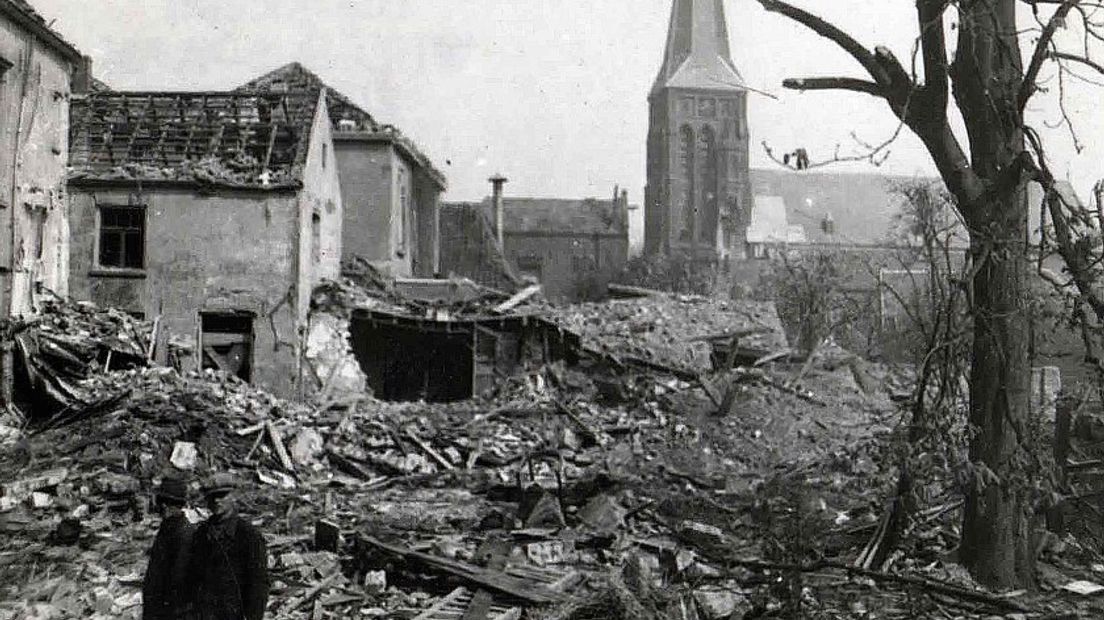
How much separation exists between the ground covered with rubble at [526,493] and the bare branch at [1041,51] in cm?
275

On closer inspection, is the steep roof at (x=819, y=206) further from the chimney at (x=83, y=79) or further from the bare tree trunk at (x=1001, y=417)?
the bare tree trunk at (x=1001, y=417)

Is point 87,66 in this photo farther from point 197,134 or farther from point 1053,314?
point 1053,314

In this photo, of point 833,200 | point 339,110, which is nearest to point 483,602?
point 339,110

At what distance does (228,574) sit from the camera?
5605 mm

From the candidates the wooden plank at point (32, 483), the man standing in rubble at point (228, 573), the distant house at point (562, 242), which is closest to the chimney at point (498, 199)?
the distant house at point (562, 242)

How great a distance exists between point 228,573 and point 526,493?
6734 millimetres

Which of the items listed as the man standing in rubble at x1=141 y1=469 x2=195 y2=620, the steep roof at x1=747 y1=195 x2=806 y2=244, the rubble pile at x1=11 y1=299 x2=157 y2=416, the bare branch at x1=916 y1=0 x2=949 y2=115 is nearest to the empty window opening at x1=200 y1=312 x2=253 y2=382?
the rubble pile at x1=11 y1=299 x2=157 y2=416

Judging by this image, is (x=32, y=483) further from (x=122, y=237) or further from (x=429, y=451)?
(x=122, y=237)

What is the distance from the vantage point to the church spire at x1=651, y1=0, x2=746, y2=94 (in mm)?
67438

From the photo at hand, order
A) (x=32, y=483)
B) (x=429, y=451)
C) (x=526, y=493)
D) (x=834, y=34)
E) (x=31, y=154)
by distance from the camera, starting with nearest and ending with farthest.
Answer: (x=834, y=34) → (x=526, y=493) → (x=32, y=483) → (x=429, y=451) → (x=31, y=154)

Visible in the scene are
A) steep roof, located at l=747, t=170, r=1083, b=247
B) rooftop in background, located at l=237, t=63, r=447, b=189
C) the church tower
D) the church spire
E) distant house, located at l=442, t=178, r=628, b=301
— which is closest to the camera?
rooftop in background, located at l=237, t=63, r=447, b=189

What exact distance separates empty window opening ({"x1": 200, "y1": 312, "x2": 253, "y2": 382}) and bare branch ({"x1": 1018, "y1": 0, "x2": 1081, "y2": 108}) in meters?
18.3

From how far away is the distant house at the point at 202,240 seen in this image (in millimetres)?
21156

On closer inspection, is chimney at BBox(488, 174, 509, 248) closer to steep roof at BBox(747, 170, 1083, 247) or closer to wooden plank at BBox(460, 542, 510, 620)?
steep roof at BBox(747, 170, 1083, 247)
